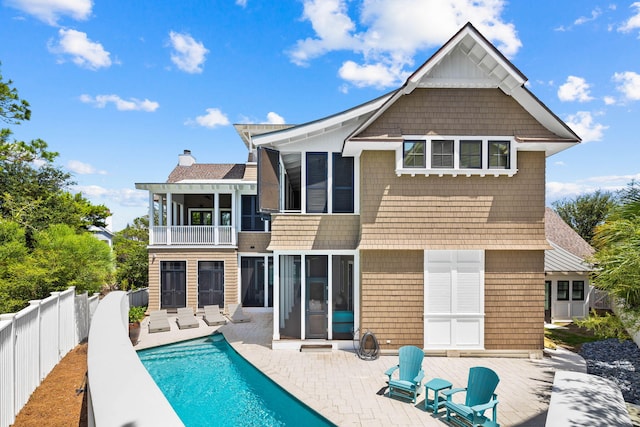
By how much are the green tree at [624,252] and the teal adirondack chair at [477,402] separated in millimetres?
2638

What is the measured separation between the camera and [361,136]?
10.0m

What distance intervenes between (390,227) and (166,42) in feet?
41.3

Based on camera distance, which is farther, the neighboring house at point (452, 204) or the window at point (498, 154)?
the window at point (498, 154)

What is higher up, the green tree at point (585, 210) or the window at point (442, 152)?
the window at point (442, 152)

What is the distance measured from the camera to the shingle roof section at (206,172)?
2312 cm

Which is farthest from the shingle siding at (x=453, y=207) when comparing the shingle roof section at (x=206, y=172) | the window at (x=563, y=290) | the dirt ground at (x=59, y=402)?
the shingle roof section at (x=206, y=172)

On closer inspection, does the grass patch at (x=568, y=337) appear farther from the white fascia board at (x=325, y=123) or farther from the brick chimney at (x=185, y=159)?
the brick chimney at (x=185, y=159)

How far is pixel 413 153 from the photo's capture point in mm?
10242

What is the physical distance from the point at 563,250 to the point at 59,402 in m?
19.3

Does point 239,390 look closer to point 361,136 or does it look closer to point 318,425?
point 318,425

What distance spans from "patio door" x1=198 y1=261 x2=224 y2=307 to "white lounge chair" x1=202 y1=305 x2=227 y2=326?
0.99 meters

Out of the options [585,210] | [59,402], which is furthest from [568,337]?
[585,210]

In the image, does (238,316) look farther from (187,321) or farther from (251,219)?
(251,219)

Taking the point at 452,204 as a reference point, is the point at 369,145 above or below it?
above
